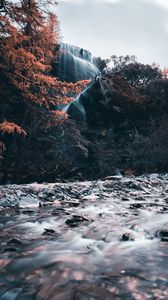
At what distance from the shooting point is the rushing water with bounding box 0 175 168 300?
2926 mm

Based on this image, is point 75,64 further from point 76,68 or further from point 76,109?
point 76,109

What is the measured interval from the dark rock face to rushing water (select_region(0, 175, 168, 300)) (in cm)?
1642

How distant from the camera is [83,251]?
4.13m

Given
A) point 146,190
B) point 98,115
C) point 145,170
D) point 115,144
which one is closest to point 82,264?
point 146,190

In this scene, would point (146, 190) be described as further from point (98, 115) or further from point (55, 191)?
point (98, 115)

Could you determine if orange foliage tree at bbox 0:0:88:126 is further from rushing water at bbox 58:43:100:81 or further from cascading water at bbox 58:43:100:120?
rushing water at bbox 58:43:100:81

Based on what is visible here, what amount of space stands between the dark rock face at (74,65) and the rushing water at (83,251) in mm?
16422

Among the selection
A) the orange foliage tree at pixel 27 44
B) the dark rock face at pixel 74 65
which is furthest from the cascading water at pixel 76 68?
the orange foliage tree at pixel 27 44

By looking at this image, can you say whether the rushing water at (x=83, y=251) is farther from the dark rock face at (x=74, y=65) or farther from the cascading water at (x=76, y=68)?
the dark rock face at (x=74, y=65)

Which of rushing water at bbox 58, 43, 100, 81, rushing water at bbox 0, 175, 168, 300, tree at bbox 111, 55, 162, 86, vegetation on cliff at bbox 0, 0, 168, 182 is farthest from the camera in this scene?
tree at bbox 111, 55, 162, 86

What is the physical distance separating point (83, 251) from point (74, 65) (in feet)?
68.7

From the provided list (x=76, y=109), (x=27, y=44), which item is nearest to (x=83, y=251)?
(x=27, y=44)

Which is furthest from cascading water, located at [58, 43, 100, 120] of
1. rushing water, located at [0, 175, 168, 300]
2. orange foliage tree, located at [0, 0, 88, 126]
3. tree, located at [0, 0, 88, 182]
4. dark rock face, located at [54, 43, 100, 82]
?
rushing water, located at [0, 175, 168, 300]

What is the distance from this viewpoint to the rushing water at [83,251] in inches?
115
